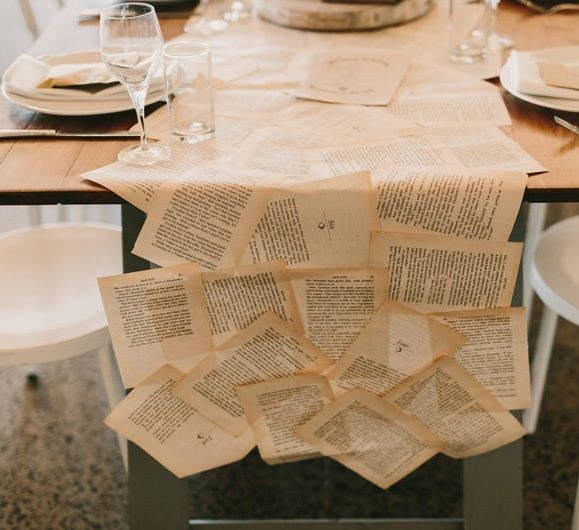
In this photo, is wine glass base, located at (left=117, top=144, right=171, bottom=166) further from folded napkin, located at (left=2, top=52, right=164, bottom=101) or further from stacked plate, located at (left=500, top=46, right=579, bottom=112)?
stacked plate, located at (left=500, top=46, right=579, bottom=112)

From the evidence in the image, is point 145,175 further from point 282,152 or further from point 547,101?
point 547,101

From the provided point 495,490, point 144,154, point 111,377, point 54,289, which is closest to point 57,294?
point 54,289

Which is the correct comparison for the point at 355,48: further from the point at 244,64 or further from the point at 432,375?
the point at 432,375

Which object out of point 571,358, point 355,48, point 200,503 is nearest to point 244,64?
point 355,48

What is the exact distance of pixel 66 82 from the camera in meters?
1.14

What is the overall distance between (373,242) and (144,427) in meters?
0.43

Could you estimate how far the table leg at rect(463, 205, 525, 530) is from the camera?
1.21 m

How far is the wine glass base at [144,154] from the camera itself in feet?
3.30

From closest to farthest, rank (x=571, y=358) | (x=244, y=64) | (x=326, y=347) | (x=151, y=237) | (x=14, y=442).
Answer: (x=151, y=237) → (x=326, y=347) → (x=244, y=64) → (x=14, y=442) → (x=571, y=358)

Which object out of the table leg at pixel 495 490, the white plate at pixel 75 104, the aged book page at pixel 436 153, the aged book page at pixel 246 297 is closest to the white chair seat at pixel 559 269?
the table leg at pixel 495 490

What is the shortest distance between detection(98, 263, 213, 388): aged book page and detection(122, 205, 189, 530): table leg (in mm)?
187

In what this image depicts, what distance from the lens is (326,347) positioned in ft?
3.58

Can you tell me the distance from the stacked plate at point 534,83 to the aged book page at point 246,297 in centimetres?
43

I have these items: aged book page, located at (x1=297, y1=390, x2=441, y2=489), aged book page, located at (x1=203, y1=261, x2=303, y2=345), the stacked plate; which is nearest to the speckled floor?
aged book page, located at (x1=297, y1=390, x2=441, y2=489)
